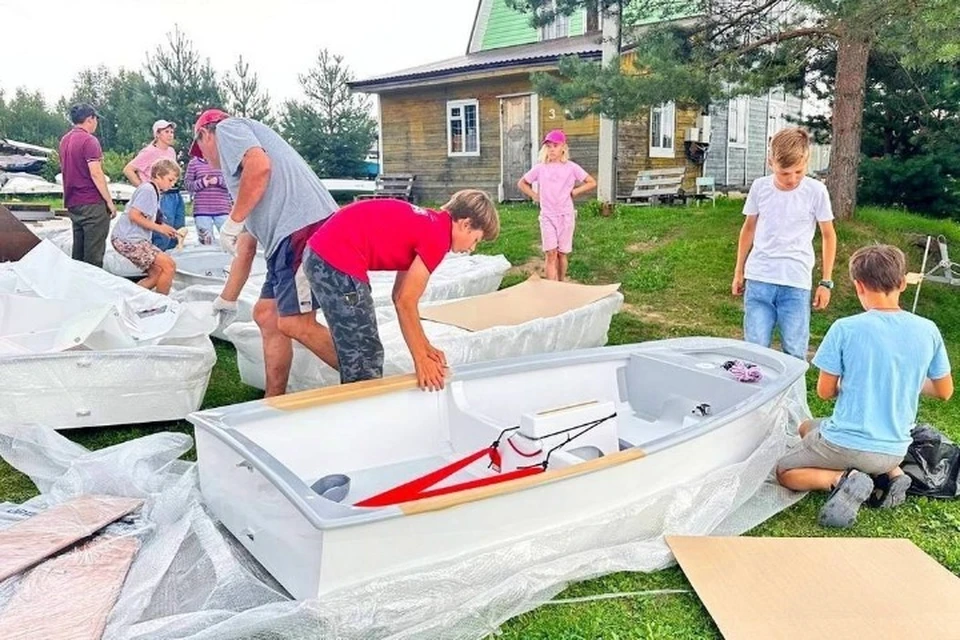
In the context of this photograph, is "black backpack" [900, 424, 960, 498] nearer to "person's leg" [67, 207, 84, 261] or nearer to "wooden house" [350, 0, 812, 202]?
"person's leg" [67, 207, 84, 261]

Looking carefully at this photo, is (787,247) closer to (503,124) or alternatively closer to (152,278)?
(152,278)

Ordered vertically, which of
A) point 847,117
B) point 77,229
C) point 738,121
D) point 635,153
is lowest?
point 77,229

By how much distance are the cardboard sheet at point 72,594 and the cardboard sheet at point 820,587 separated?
1753 mm

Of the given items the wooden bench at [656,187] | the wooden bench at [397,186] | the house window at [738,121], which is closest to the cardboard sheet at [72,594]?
the wooden bench at [656,187]

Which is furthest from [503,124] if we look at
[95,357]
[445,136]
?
[95,357]

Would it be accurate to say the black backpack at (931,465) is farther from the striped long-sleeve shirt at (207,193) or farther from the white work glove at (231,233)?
the striped long-sleeve shirt at (207,193)

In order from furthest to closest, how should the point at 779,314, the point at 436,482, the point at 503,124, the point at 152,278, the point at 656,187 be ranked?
the point at 503,124 < the point at 656,187 < the point at 152,278 < the point at 779,314 < the point at 436,482

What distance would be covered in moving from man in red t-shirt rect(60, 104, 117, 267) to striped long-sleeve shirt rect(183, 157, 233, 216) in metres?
1.65

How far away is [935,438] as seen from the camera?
320 centimetres

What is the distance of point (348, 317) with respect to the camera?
3092 mm

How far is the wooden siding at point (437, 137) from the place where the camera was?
14828mm

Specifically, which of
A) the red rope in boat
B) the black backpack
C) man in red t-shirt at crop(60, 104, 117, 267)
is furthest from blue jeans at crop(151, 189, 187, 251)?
the black backpack

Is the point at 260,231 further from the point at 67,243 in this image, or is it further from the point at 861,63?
the point at 861,63

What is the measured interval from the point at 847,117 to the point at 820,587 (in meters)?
6.74
